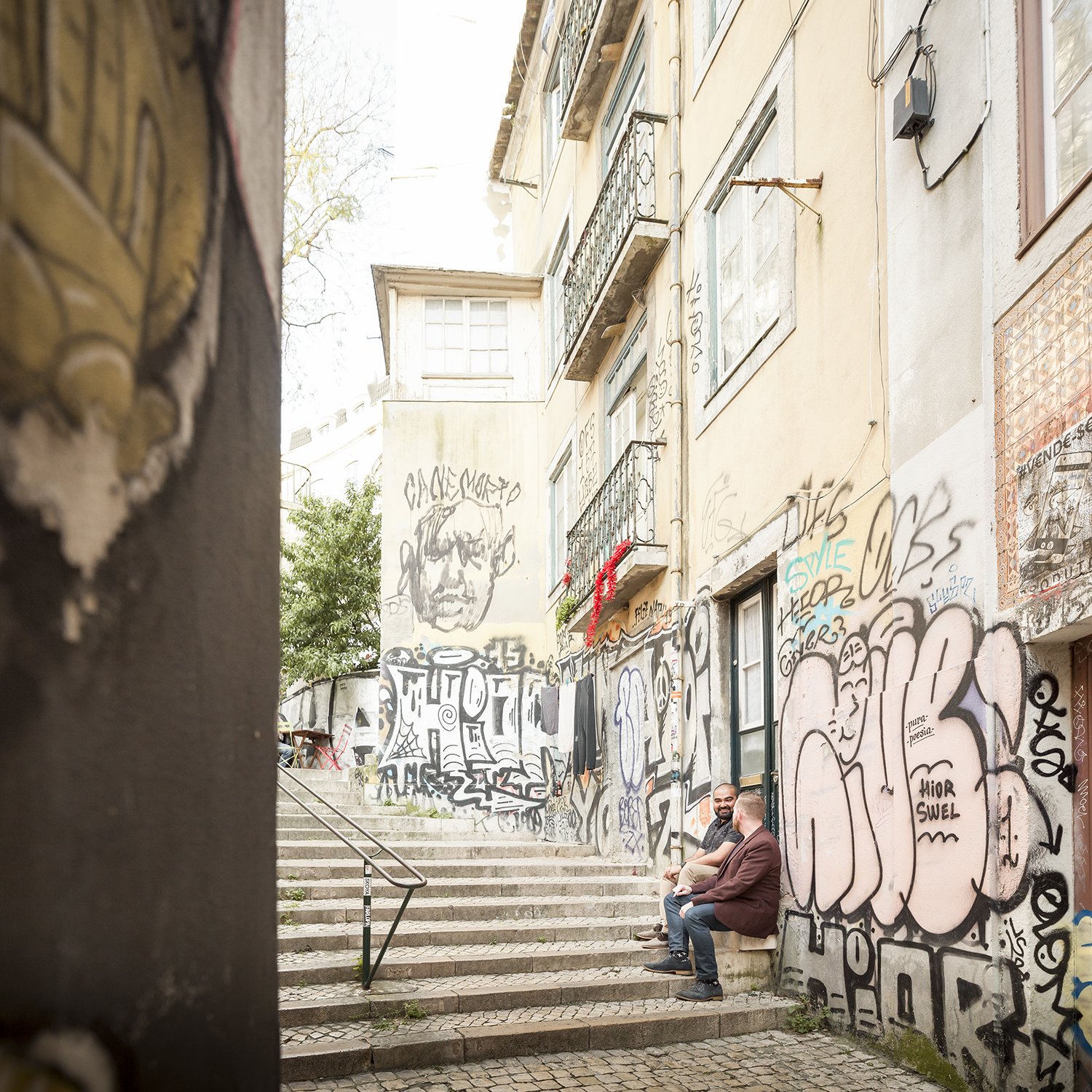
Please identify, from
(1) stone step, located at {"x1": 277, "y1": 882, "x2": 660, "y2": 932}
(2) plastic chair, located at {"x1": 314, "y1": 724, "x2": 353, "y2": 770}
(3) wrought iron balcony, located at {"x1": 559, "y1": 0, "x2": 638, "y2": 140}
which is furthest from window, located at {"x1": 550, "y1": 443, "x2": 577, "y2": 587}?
(2) plastic chair, located at {"x1": 314, "y1": 724, "x2": 353, "y2": 770}

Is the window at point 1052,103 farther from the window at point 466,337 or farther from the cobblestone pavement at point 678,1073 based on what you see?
the window at point 466,337

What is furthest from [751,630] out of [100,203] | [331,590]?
[331,590]

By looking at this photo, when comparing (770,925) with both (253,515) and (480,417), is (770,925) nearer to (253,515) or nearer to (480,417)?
(253,515)

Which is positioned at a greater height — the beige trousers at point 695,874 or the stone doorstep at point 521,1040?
the beige trousers at point 695,874

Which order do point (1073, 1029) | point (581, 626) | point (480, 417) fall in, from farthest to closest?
point (480, 417) < point (581, 626) < point (1073, 1029)

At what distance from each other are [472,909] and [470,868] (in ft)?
4.06

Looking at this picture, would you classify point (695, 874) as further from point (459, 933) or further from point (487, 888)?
point (487, 888)

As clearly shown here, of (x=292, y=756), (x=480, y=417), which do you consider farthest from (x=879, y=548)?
(x=292, y=756)

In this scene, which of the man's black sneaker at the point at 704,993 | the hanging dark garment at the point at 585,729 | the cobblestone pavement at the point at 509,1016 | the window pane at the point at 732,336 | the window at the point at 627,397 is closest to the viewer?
the cobblestone pavement at the point at 509,1016

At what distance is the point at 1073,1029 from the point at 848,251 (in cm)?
463

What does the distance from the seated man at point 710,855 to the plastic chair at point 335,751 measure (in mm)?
16522

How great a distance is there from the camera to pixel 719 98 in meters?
9.98

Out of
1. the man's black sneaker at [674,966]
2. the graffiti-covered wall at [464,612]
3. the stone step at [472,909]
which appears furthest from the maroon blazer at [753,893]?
the graffiti-covered wall at [464,612]

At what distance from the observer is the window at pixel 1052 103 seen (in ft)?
16.6
